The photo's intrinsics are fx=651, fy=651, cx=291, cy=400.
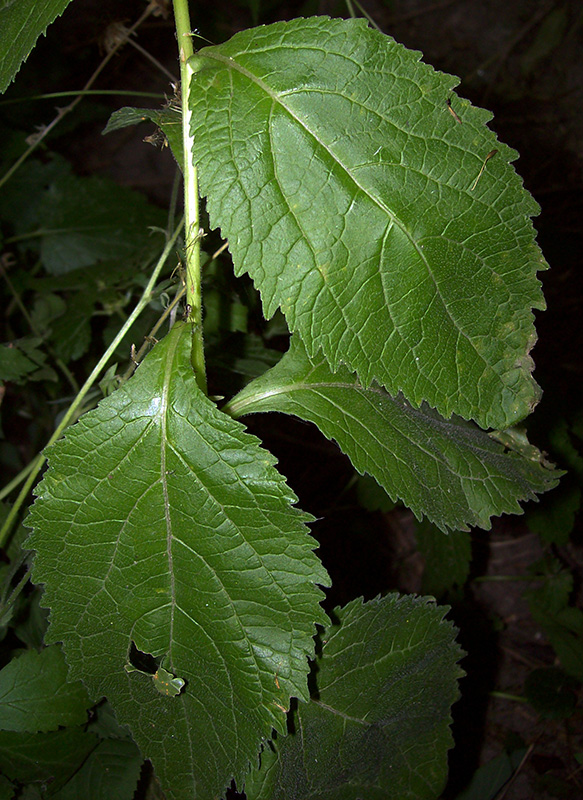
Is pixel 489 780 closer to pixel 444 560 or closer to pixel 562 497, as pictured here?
pixel 444 560

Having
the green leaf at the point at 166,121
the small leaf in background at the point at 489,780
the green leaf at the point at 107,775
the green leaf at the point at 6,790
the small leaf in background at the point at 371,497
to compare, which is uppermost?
the green leaf at the point at 166,121

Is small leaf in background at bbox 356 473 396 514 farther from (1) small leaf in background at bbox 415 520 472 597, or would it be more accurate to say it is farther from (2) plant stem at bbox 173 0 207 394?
(2) plant stem at bbox 173 0 207 394

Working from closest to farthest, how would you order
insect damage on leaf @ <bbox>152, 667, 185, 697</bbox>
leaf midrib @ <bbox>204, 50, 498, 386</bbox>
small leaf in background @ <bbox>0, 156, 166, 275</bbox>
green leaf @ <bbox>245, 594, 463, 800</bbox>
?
leaf midrib @ <bbox>204, 50, 498, 386</bbox> < insect damage on leaf @ <bbox>152, 667, 185, 697</bbox> < green leaf @ <bbox>245, 594, 463, 800</bbox> < small leaf in background @ <bbox>0, 156, 166, 275</bbox>

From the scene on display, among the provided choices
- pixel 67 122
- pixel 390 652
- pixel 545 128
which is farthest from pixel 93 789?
pixel 545 128

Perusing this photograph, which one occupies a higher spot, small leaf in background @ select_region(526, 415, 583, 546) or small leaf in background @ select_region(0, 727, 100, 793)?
small leaf in background @ select_region(526, 415, 583, 546)

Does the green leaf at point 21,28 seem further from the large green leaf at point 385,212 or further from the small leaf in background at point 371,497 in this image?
the small leaf in background at point 371,497

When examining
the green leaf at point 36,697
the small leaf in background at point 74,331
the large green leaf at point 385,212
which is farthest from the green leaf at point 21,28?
the green leaf at point 36,697

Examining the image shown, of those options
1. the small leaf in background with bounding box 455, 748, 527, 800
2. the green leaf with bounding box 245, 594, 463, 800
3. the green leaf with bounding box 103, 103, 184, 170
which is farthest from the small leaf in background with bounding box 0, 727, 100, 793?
the green leaf with bounding box 103, 103, 184, 170
